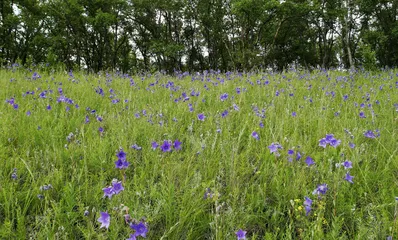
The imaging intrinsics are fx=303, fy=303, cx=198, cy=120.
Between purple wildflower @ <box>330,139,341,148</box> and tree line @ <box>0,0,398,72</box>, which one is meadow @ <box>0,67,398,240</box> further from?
tree line @ <box>0,0,398,72</box>

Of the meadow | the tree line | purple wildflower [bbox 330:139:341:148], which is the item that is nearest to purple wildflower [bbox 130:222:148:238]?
the meadow

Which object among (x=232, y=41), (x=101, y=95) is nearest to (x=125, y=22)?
(x=232, y=41)

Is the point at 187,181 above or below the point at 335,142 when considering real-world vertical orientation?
below

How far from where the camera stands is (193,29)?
1179 inches

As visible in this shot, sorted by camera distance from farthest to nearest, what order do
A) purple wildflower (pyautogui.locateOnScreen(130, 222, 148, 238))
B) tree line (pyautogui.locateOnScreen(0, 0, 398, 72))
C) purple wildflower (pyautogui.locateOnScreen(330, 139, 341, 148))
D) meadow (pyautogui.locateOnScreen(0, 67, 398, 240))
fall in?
tree line (pyautogui.locateOnScreen(0, 0, 398, 72)) → purple wildflower (pyautogui.locateOnScreen(330, 139, 341, 148)) → meadow (pyautogui.locateOnScreen(0, 67, 398, 240)) → purple wildflower (pyautogui.locateOnScreen(130, 222, 148, 238))

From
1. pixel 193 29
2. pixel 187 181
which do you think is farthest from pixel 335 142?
pixel 193 29

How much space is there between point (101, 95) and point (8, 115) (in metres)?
1.25

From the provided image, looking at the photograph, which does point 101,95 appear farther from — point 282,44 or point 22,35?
point 282,44

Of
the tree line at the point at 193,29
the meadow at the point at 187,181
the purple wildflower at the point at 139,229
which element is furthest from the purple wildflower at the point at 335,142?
the tree line at the point at 193,29

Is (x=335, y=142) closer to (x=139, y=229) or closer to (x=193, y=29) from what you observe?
(x=139, y=229)

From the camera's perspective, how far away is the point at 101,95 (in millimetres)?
3764

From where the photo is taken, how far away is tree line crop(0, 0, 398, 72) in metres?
23.6

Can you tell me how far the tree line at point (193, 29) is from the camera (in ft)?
77.3

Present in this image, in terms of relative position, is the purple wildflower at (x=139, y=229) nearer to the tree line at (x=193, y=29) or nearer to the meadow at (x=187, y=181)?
the meadow at (x=187, y=181)
